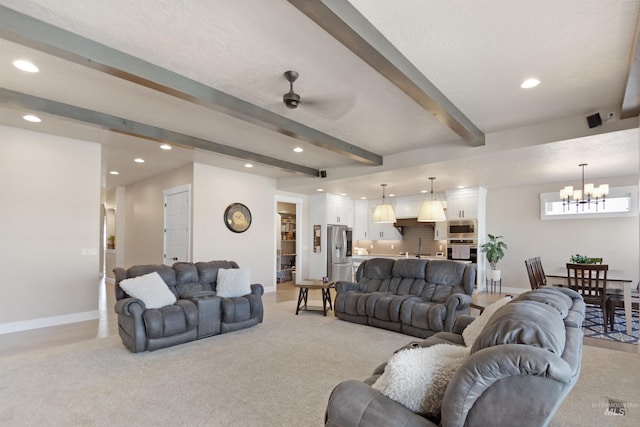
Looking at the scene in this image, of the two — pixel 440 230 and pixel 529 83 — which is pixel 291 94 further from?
pixel 440 230

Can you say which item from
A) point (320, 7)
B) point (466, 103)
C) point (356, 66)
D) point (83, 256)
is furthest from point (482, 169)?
point (83, 256)

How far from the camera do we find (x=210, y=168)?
260 inches

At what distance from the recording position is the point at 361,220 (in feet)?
31.8

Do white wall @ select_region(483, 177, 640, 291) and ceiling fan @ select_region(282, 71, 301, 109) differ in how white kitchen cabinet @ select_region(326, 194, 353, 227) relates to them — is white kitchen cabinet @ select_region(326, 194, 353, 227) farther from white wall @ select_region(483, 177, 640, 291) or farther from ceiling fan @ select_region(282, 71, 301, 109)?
ceiling fan @ select_region(282, 71, 301, 109)

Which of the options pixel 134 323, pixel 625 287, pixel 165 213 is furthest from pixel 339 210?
pixel 134 323

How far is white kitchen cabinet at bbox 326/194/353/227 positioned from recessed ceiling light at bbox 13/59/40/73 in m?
6.30

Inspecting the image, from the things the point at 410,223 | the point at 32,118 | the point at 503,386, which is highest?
the point at 32,118

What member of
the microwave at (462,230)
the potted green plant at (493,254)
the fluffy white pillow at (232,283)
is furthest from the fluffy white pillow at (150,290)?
the potted green plant at (493,254)

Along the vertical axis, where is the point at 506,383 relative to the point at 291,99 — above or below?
below

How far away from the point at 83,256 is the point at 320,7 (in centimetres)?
529

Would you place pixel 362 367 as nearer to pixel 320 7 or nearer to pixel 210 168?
pixel 320 7

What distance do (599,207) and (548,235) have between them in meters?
1.06

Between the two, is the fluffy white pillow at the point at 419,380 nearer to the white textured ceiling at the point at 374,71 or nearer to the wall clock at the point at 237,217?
the white textured ceiling at the point at 374,71

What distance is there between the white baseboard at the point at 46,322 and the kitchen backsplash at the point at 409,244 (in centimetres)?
671
